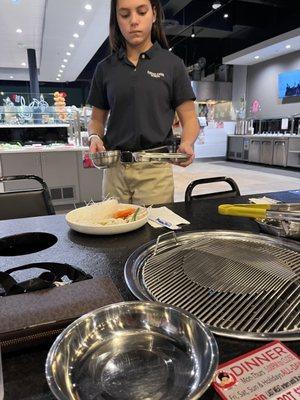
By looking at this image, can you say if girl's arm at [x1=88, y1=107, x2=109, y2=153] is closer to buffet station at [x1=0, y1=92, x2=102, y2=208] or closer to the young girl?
the young girl

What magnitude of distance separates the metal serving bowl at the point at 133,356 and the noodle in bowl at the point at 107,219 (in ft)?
1.29

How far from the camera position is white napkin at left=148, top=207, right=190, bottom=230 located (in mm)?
919

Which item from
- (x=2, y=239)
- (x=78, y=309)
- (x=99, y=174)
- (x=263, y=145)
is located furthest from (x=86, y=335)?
(x=263, y=145)

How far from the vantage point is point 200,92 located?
32.9ft

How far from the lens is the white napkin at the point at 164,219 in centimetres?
92

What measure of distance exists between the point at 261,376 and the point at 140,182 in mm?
975

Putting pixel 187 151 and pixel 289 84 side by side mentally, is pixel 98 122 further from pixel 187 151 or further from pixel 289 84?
pixel 289 84

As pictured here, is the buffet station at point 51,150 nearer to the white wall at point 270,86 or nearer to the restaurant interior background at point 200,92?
the restaurant interior background at point 200,92

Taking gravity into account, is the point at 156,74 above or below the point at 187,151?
above

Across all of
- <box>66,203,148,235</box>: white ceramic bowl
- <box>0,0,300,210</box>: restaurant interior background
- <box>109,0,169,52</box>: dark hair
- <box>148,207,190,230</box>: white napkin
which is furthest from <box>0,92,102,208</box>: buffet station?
<box>66,203,148,235</box>: white ceramic bowl

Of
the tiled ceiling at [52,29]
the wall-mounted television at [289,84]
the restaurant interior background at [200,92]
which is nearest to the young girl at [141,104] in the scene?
the restaurant interior background at [200,92]

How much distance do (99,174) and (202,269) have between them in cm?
356

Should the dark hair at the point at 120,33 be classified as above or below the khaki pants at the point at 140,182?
above

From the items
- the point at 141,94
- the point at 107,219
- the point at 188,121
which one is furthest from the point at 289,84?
the point at 107,219
